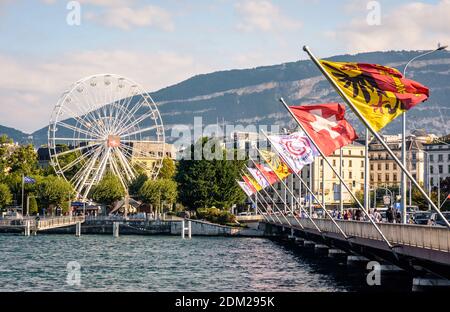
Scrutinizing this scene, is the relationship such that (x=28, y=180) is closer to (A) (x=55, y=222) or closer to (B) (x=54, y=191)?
(B) (x=54, y=191)

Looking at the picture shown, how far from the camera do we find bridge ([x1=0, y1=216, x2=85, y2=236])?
144 m

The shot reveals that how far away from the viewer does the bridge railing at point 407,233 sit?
134ft

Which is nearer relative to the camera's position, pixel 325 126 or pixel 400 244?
pixel 400 244

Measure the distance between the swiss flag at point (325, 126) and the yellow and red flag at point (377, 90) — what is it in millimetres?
11909

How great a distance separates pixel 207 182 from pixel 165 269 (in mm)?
94787

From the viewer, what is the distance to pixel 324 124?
55031 millimetres

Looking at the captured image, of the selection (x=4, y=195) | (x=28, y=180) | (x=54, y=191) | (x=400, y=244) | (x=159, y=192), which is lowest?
(x=400, y=244)

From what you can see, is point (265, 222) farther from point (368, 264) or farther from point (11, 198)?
point (368, 264)

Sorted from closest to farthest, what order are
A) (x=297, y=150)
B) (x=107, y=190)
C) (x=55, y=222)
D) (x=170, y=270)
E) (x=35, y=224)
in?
(x=170, y=270) < (x=297, y=150) < (x=35, y=224) < (x=55, y=222) < (x=107, y=190)

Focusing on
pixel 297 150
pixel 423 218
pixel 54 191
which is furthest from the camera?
pixel 54 191

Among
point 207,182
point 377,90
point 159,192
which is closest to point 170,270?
A: point 377,90

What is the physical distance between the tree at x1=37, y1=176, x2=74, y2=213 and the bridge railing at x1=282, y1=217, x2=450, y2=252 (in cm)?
11082
